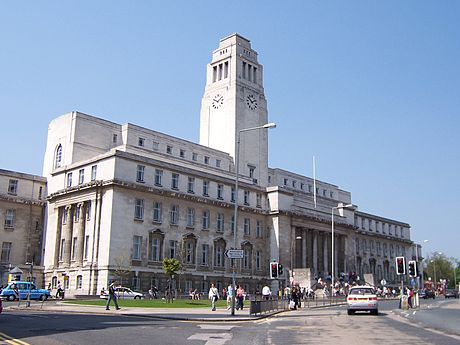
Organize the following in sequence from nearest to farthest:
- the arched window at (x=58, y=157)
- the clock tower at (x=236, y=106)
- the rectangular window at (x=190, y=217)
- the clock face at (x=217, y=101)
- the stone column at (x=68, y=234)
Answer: the stone column at (x=68, y=234) < the rectangular window at (x=190, y=217) < the arched window at (x=58, y=157) < the clock tower at (x=236, y=106) < the clock face at (x=217, y=101)

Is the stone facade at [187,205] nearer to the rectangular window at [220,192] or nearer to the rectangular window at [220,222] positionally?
the rectangular window at [220,192]

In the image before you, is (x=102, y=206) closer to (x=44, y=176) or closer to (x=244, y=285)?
(x=44, y=176)

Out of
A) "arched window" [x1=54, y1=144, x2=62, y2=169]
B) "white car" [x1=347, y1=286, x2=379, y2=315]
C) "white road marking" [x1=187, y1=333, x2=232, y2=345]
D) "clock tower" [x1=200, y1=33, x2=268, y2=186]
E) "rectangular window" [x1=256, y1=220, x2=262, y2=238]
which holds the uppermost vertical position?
"clock tower" [x1=200, y1=33, x2=268, y2=186]

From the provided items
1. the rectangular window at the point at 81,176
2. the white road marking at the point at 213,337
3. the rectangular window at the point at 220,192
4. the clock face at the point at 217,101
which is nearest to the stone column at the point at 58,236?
the rectangular window at the point at 81,176

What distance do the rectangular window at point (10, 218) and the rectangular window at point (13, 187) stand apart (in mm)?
2607

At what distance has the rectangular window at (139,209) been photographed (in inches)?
2456

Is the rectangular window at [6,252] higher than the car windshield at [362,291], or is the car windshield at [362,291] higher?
the rectangular window at [6,252]

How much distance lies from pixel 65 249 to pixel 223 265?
20712 mm

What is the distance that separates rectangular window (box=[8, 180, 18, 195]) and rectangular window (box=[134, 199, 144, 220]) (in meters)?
20.4

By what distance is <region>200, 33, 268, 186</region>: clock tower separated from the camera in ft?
283

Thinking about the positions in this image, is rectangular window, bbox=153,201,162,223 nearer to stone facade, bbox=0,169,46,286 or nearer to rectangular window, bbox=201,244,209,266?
rectangular window, bbox=201,244,209,266

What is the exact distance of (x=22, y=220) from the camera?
72312 millimetres

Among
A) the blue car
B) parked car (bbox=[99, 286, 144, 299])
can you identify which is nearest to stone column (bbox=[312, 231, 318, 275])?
parked car (bbox=[99, 286, 144, 299])

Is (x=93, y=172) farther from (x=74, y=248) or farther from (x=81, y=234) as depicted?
(x=74, y=248)
